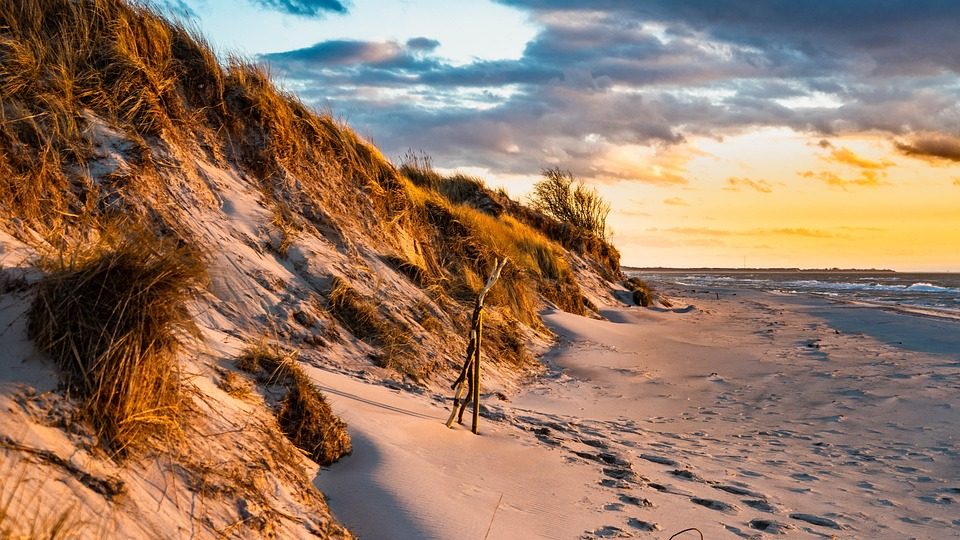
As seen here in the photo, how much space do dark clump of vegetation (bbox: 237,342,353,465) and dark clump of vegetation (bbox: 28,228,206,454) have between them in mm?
1042

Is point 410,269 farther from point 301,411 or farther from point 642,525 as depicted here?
point 642,525

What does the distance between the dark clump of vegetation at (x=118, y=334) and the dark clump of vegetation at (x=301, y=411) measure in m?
1.04

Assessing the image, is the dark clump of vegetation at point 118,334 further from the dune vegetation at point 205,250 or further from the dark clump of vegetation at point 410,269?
the dark clump of vegetation at point 410,269

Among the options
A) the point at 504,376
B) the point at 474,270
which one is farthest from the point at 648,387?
the point at 474,270

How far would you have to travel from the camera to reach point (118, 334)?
2988mm

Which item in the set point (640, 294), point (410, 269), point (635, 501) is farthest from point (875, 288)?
point (635, 501)

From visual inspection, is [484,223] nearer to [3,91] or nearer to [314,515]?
[3,91]

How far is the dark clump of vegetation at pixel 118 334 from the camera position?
2891 mm

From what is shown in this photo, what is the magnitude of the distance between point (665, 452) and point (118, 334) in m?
4.72

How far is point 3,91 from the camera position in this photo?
6168 mm

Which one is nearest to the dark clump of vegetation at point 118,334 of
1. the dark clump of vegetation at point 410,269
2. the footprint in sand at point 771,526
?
the footprint in sand at point 771,526

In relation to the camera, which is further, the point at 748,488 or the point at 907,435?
the point at 907,435

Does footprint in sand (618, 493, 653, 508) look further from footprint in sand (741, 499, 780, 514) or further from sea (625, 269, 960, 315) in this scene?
sea (625, 269, 960, 315)

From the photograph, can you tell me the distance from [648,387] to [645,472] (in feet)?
14.1
